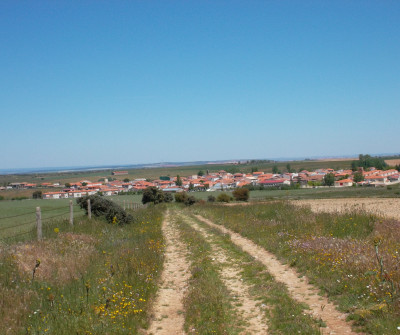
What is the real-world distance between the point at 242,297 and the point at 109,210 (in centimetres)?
1317

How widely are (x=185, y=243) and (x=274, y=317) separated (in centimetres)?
830

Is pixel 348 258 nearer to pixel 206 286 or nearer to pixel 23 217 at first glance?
pixel 206 286

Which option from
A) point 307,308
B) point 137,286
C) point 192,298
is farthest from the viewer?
point 137,286

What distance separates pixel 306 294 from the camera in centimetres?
746

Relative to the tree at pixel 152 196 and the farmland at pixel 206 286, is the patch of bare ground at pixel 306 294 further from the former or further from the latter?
the tree at pixel 152 196

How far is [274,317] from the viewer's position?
20.8ft

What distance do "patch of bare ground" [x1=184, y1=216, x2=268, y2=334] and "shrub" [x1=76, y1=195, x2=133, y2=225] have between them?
8.30 meters

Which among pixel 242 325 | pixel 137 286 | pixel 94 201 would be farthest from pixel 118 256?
pixel 94 201

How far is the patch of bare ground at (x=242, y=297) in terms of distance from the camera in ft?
20.3

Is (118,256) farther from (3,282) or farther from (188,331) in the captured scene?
(188,331)

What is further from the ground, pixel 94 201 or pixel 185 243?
pixel 94 201

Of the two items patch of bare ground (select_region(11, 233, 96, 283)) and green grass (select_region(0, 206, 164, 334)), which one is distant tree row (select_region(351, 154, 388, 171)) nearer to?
patch of bare ground (select_region(11, 233, 96, 283))

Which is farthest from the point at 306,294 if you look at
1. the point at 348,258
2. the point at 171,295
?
the point at 171,295

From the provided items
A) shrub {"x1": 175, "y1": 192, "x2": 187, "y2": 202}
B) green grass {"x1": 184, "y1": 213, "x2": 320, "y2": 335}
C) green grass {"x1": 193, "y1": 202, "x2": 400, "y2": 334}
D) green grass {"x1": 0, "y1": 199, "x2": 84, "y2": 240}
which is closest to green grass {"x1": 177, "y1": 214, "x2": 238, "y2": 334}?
green grass {"x1": 184, "y1": 213, "x2": 320, "y2": 335}
